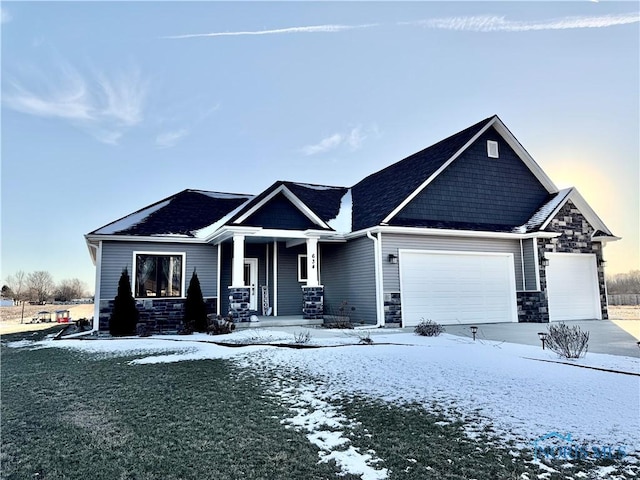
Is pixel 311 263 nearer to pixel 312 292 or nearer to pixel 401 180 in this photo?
pixel 312 292

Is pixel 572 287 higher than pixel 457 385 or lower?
higher

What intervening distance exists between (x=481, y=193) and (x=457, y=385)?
34.0 feet

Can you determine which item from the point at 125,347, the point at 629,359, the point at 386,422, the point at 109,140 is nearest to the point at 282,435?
the point at 386,422

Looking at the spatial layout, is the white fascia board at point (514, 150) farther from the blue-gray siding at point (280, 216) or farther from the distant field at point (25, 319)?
the distant field at point (25, 319)

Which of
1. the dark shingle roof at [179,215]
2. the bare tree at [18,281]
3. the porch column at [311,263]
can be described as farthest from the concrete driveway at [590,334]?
the bare tree at [18,281]

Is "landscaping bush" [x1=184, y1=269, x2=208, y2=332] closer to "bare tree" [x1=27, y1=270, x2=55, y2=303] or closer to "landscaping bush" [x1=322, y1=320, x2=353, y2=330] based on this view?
"landscaping bush" [x1=322, y1=320, x2=353, y2=330]

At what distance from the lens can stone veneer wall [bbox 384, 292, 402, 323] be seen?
12203 millimetres

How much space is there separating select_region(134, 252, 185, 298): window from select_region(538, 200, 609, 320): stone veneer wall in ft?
37.8

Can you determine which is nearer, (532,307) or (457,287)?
(457,287)

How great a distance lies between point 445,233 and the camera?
13.0 meters

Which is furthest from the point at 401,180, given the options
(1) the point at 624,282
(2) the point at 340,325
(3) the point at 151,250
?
(1) the point at 624,282

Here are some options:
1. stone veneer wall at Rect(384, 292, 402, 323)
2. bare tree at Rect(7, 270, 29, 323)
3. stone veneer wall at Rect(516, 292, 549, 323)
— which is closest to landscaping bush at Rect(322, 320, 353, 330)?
stone veneer wall at Rect(384, 292, 402, 323)

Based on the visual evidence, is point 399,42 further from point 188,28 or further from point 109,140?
point 109,140

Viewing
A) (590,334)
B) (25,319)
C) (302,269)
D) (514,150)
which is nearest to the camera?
(590,334)
